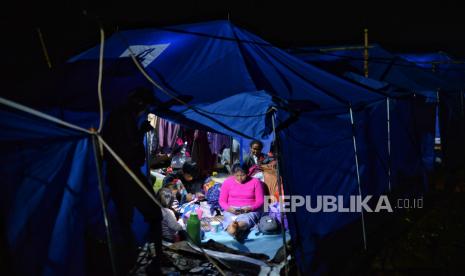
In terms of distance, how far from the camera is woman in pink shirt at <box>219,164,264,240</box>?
6391 mm

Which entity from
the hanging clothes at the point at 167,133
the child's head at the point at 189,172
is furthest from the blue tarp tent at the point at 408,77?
the hanging clothes at the point at 167,133

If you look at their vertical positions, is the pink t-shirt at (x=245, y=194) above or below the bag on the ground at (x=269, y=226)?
above

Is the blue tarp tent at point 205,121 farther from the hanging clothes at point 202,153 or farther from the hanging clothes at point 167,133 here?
the hanging clothes at point 167,133

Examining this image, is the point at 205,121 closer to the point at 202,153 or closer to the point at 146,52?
the point at 146,52

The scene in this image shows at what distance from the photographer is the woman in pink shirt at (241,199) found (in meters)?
6.39

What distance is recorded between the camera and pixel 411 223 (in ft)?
23.5

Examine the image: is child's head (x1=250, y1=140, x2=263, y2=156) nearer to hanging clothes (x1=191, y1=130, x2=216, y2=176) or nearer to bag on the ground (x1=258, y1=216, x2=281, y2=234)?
bag on the ground (x1=258, y1=216, x2=281, y2=234)

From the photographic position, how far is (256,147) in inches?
308

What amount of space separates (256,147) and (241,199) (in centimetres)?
155

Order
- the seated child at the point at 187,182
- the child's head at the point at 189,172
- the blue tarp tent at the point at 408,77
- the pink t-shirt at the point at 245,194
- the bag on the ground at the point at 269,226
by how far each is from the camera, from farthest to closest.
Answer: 1. the blue tarp tent at the point at 408,77
2. the child's head at the point at 189,172
3. the seated child at the point at 187,182
4. the pink t-shirt at the point at 245,194
5. the bag on the ground at the point at 269,226

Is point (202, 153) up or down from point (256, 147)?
down

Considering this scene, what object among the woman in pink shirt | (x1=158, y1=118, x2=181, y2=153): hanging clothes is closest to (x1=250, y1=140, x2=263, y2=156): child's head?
the woman in pink shirt

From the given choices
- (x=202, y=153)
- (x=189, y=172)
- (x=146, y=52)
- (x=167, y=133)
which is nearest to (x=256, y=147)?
(x=189, y=172)

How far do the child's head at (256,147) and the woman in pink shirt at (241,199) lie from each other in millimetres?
1149
